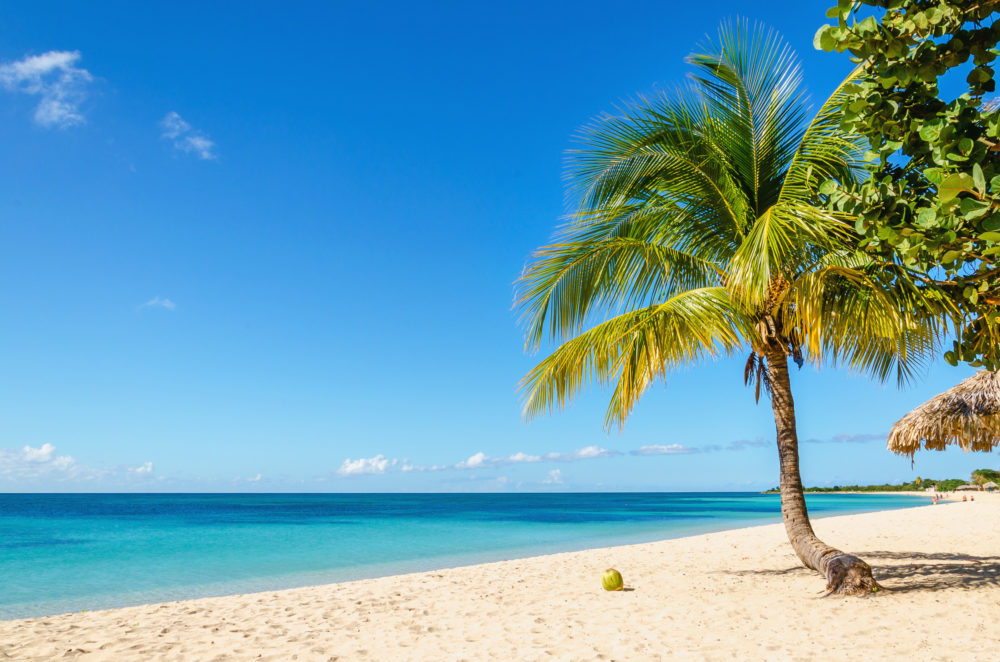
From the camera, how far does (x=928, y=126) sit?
93.5 inches

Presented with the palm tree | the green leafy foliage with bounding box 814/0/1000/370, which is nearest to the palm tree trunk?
the palm tree

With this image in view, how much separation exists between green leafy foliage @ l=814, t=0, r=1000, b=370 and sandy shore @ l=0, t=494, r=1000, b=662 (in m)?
3.18

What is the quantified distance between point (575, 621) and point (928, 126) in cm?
491

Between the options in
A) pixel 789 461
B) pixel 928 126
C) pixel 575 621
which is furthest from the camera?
pixel 789 461

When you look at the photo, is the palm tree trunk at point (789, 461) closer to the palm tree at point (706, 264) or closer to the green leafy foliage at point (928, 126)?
the palm tree at point (706, 264)

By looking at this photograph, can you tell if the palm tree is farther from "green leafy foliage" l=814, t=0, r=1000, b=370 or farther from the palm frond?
"green leafy foliage" l=814, t=0, r=1000, b=370

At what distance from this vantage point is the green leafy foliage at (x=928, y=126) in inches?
88.7

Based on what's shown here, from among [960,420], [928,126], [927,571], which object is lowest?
[927,571]

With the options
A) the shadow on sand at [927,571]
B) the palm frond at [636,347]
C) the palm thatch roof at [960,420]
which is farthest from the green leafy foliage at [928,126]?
the palm thatch roof at [960,420]

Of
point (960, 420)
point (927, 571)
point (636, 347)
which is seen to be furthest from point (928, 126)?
point (960, 420)

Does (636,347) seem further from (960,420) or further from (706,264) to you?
(960,420)

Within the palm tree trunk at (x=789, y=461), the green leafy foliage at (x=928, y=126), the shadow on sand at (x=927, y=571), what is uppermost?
the green leafy foliage at (x=928, y=126)

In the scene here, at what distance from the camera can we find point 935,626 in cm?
485

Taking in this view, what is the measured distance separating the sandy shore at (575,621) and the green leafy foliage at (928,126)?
3.18 m
